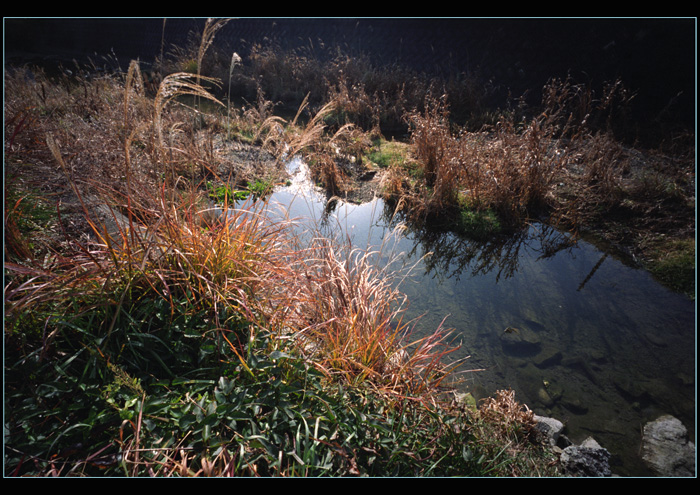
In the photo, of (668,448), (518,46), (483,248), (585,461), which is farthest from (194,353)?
(518,46)

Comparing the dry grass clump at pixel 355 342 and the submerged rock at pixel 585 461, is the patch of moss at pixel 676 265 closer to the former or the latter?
the submerged rock at pixel 585 461

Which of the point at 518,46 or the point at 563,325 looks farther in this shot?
the point at 518,46

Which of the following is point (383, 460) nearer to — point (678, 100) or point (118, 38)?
point (678, 100)

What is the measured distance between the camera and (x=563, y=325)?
2654 mm

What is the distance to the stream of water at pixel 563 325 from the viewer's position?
2104 mm

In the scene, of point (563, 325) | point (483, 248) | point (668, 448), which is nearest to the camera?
point (668, 448)

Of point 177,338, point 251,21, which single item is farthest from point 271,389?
point 251,21

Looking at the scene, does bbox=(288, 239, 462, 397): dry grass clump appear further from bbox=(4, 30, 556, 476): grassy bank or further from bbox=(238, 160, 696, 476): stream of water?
bbox=(238, 160, 696, 476): stream of water

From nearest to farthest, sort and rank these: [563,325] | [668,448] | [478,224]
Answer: [668,448], [563,325], [478,224]

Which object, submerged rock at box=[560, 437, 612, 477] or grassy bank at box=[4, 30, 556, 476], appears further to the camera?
submerged rock at box=[560, 437, 612, 477]

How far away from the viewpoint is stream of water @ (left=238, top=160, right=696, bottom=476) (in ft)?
6.90

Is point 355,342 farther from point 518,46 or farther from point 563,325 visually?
point 518,46

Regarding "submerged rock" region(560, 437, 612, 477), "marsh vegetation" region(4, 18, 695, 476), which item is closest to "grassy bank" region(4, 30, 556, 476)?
"marsh vegetation" region(4, 18, 695, 476)

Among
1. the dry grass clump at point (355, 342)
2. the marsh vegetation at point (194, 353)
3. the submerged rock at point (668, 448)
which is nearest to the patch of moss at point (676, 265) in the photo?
the marsh vegetation at point (194, 353)
